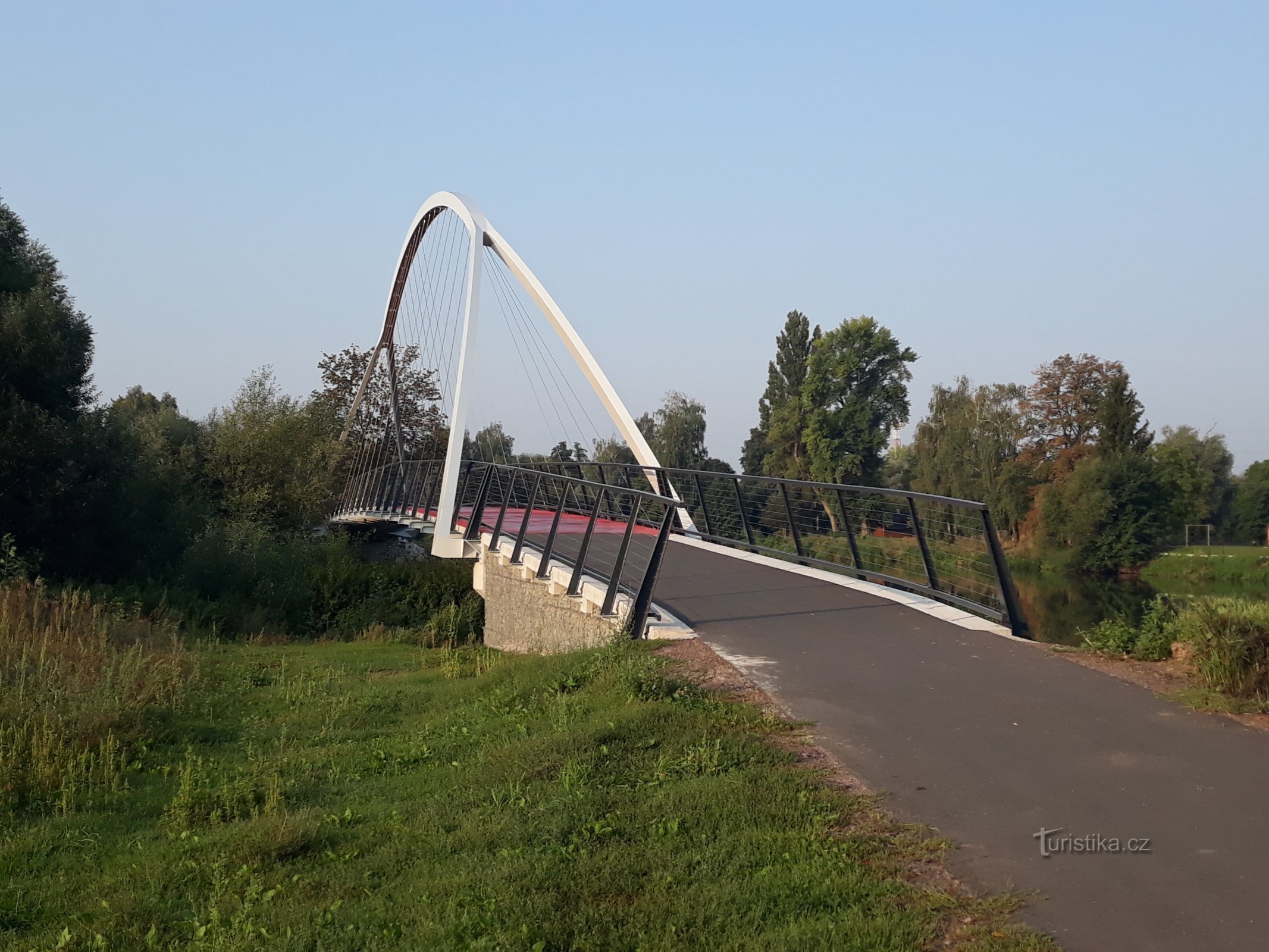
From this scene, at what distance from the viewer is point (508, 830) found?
4516 mm

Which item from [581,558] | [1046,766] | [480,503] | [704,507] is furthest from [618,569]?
[480,503]

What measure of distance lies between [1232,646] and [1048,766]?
2.04 metres

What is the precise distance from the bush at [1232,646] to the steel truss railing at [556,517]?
3919 millimetres

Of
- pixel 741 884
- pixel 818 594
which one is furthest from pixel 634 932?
pixel 818 594

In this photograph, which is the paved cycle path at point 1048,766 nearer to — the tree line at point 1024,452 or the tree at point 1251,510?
the tree line at point 1024,452

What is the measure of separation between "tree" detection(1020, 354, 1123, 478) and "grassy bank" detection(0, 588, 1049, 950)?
168 feet

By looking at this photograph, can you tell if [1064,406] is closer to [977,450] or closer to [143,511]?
[977,450]

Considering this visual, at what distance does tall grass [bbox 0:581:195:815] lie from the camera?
570 centimetres

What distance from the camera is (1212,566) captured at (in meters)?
34.8

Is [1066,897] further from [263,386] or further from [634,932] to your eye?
[263,386]

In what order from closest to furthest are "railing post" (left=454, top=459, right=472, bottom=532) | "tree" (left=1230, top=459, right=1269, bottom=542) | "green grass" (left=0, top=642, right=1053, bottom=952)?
"green grass" (left=0, top=642, right=1053, bottom=952) → "railing post" (left=454, top=459, right=472, bottom=532) → "tree" (left=1230, top=459, right=1269, bottom=542)

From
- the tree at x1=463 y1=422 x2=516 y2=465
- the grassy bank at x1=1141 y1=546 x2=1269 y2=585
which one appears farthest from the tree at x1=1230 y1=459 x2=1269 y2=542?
the tree at x1=463 y1=422 x2=516 y2=465

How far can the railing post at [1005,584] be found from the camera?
27.4 ft

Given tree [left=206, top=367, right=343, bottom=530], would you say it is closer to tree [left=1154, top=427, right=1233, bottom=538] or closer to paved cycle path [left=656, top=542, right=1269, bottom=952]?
paved cycle path [left=656, top=542, right=1269, bottom=952]
